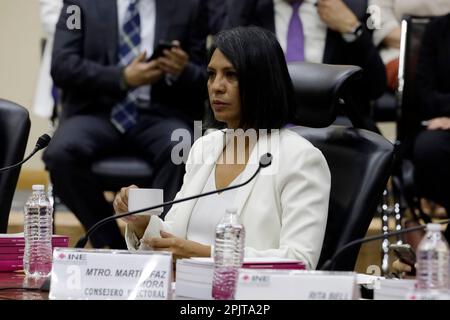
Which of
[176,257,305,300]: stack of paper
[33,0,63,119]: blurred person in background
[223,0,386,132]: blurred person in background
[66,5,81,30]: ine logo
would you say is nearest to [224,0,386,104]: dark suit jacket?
[223,0,386,132]: blurred person in background

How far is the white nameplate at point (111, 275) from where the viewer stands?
194 cm

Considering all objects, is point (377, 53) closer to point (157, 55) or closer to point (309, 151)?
point (157, 55)

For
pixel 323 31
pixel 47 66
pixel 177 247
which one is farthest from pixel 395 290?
pixel 47 66

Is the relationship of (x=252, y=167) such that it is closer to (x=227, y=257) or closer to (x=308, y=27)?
(x=227, y=257)

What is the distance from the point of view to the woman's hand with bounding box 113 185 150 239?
2570 millimetres

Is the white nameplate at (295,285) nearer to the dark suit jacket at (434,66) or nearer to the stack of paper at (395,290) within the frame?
the stack of paper at (395,290)

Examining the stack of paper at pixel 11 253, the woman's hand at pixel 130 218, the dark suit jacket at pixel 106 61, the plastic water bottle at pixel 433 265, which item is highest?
the dark suit jacket at pixel 106 61

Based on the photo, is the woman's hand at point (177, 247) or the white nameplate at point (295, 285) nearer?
the white nameplate at point (295, 285)

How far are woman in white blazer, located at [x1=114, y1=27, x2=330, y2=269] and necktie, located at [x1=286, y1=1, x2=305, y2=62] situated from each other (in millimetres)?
1490

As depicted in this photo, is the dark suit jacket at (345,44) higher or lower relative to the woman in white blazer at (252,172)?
higher

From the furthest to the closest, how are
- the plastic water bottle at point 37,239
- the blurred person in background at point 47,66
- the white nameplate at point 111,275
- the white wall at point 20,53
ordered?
A: the white wall at point 20,53 < the blurred person in background at point 47,66 < the plastic water bottle at point 37,239 < the white nameplate at point 111,275

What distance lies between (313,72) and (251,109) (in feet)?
0.62

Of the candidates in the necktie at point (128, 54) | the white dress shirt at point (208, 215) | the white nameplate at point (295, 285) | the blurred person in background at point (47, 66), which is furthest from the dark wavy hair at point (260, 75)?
the blurred person in background at point (47, 66)

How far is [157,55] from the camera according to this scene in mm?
4438
